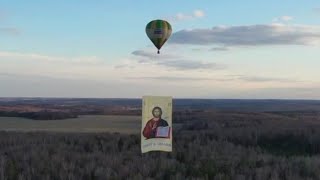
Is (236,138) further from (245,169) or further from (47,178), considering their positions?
(47,178)

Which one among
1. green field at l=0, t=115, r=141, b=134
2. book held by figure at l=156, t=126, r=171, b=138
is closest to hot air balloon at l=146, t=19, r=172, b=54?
book held by figure at l=156, t=126, r=171, b=138

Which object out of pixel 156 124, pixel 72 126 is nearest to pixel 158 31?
pixel 156 124

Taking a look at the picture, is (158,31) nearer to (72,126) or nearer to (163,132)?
(163,132)

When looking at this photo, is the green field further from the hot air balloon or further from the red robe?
the red robe

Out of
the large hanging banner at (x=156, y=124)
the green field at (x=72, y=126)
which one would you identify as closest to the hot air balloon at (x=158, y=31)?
the large hanging banner at (x=156, y=124)

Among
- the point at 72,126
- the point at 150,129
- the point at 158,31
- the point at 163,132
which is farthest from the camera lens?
the point at 72,126

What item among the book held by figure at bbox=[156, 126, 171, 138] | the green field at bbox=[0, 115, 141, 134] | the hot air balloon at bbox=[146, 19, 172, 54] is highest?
the hot air balloon at bbox=[146, 19, 172, 54]

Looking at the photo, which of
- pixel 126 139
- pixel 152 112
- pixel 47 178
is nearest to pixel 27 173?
pixel 47 178
